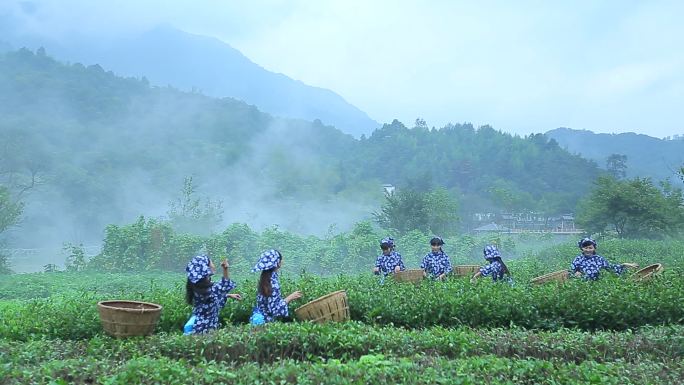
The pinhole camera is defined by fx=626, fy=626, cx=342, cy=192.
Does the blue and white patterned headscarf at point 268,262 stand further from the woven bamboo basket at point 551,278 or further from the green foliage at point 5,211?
the green foliage at point 5,211

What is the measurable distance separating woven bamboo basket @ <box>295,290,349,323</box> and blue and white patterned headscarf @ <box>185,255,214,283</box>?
1249 millimetres

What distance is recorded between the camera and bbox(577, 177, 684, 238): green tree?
79.4 feet

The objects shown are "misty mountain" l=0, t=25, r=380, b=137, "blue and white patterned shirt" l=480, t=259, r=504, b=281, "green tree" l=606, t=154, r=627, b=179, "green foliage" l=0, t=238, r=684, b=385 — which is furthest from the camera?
"misty mountain" l=0, t=25, r=380, b=137

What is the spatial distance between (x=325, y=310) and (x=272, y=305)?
2.28ft

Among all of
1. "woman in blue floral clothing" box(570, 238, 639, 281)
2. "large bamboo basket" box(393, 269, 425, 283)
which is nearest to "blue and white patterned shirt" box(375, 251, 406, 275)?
"large bamboo basket" box(393, 269, 425, 283)

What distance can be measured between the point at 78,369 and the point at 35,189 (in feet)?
133

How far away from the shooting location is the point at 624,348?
20.8 ft

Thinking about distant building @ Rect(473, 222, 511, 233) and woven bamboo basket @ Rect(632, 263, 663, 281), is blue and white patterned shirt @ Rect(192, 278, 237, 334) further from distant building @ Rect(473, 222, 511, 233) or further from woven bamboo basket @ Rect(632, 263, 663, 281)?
distant building @ Rect(473, 222, 511, 233)

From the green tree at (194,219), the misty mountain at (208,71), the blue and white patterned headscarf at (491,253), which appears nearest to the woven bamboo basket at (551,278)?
the blue and white patterned headscarf at (491,253)

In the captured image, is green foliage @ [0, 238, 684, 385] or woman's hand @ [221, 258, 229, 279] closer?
green foliage @ [0, 238, 684, 385]

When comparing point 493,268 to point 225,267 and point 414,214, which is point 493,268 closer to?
point 225,267

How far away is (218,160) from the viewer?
169 ft

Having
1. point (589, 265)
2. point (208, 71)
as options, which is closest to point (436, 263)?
point (589, 265)

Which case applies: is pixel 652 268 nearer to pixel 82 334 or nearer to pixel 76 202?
pixel 82 334
